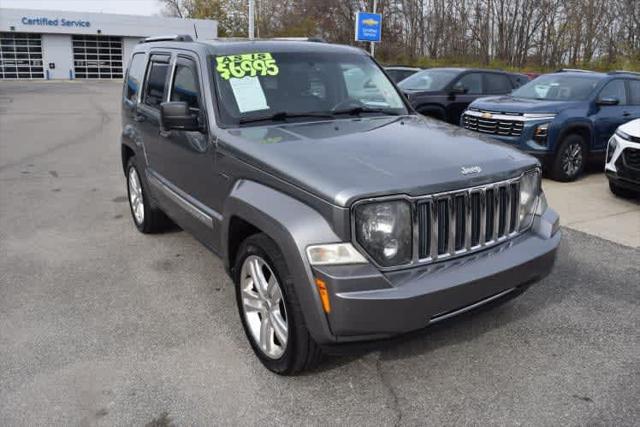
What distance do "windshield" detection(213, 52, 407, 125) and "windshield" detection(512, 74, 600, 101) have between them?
19.5 feet

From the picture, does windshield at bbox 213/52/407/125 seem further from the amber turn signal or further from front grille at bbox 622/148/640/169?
front grille at bbox 622/148/640/169

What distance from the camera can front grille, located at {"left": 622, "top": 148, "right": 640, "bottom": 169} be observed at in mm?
6840

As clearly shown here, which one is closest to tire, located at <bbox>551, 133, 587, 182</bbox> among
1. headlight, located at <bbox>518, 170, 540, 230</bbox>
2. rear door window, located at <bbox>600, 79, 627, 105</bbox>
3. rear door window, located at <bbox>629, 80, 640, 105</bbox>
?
rear door window, located at <bbox>600, 79, 627, 105</bbox>

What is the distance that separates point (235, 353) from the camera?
354cm

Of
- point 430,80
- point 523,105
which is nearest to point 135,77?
point 523,105

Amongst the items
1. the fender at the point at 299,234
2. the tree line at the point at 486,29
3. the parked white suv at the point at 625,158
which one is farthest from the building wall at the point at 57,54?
the fender at the point at 299,234

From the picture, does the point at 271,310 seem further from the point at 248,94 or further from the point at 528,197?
the point at 528,197

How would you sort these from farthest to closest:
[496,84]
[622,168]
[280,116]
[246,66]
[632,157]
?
[496,84] → [622,168] → [632,157] → [246,66] → [280,116]

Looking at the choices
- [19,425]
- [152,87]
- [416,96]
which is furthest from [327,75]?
[416,96]

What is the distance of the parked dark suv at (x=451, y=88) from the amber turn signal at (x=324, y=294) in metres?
9.16

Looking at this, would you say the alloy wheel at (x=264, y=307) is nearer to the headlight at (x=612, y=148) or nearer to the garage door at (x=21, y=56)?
the headlight at (x=612, y=148)

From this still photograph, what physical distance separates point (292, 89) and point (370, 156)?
1.20 m

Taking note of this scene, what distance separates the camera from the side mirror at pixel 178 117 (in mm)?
3779

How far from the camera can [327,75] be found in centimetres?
435
